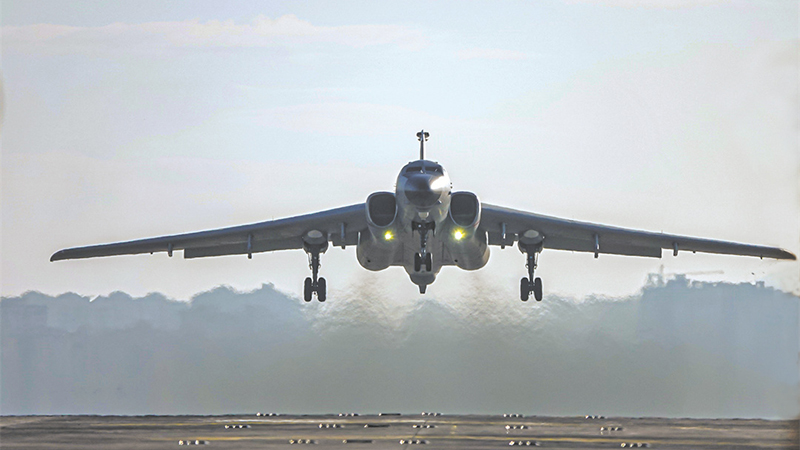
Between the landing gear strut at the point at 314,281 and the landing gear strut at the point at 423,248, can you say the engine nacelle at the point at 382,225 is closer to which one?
the landing gear strut at the point at 423,248

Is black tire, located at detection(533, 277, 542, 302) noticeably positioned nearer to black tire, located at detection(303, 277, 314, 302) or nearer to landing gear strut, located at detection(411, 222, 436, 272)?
landing gear strut, located at detection(411, 222, 436, 272)

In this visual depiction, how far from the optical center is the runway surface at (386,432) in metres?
26.6

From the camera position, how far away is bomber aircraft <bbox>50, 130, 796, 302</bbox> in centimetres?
2728

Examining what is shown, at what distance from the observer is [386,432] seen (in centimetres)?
2953

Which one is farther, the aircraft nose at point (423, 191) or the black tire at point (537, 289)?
the black tire at point (537, 289)

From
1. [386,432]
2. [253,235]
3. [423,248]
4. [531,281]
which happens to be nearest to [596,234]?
[531,281]

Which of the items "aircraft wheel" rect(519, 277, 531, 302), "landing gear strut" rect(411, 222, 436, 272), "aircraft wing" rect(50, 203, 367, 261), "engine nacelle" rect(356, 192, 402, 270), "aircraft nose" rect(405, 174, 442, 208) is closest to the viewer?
"aircraft nose" rect(405, 174, 442, 208)

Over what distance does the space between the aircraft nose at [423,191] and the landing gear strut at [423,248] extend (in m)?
0.93

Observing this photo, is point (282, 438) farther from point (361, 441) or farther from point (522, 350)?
point (522, 350)

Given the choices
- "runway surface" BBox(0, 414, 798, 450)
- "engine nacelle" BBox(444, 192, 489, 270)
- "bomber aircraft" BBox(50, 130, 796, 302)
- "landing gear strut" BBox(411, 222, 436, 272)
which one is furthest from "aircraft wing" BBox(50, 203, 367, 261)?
"runway surface" BBox(0, 414, 798, 450)

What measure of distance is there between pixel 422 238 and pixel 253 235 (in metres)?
6.99

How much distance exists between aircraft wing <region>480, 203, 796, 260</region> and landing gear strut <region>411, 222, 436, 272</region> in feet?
10.3

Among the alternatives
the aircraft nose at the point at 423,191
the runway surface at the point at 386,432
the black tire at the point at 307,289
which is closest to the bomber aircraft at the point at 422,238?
the black tire at the point at 307,289

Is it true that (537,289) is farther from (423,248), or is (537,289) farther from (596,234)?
(423,248)
